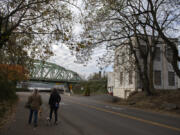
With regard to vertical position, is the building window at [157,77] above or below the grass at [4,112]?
above

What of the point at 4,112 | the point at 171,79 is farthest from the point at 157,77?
the point at 4,112

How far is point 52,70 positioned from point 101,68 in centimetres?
9834

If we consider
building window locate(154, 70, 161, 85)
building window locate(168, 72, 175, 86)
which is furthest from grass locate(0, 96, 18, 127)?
building window locate(168, 72, 175, 86)

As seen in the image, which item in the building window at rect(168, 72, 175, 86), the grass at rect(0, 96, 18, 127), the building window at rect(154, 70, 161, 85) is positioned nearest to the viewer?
the grass at rect(0, 96, 18, 127)

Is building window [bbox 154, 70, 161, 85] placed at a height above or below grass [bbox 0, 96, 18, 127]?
above

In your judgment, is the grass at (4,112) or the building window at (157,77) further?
the building window at (157,77)

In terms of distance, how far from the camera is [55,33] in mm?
11727

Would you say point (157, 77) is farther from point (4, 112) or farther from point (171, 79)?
point (4, 112)

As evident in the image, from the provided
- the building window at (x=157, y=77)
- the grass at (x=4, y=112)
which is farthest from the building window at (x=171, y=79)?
the grass at (x=4, y=112)

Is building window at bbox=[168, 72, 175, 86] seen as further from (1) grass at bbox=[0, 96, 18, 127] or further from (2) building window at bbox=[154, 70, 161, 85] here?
(1) grass at bbox=[0, 96, 18, 127]

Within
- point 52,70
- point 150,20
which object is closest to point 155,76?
point 150,20

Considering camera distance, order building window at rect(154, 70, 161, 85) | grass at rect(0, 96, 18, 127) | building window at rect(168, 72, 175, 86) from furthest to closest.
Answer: building window at rect(168, 72, 175, 86)
building window at rect(154, 70, 161, 85)
grass at rect(0, 96, 18, 127)

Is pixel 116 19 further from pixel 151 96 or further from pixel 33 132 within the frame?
pixel 33 132

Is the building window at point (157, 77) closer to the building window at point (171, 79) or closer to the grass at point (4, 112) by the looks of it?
the building window at point (171, 79)
